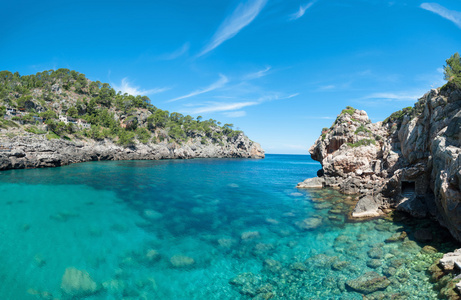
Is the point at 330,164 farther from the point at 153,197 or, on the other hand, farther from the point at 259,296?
the point at 259,296

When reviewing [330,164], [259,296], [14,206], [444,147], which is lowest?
[259,296]

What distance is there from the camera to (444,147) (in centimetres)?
1548

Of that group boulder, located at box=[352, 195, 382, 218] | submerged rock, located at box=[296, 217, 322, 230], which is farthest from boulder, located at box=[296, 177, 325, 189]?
submerged rock, located at box=[296, 217, 322, 230]

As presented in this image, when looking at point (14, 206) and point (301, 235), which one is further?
point (14, 206)

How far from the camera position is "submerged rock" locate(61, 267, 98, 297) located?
10.8 metres

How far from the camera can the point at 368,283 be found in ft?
36.1

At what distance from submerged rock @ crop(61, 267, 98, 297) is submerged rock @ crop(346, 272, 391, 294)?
43.2 feet

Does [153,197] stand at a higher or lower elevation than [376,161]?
lower

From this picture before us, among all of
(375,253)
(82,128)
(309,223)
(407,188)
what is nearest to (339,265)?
(375,253)

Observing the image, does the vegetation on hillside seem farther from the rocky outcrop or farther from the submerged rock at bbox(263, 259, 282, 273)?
the submerged rock at bbox(263, 259, 282, 273)

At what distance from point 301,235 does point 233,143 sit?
139 metres

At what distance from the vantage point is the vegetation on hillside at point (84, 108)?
8106 centimetres

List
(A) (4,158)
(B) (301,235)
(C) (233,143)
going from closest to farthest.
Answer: (B) (301,235) → (A) (4,158) → (C) (233,143)

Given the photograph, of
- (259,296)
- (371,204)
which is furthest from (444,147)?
(259,296)
